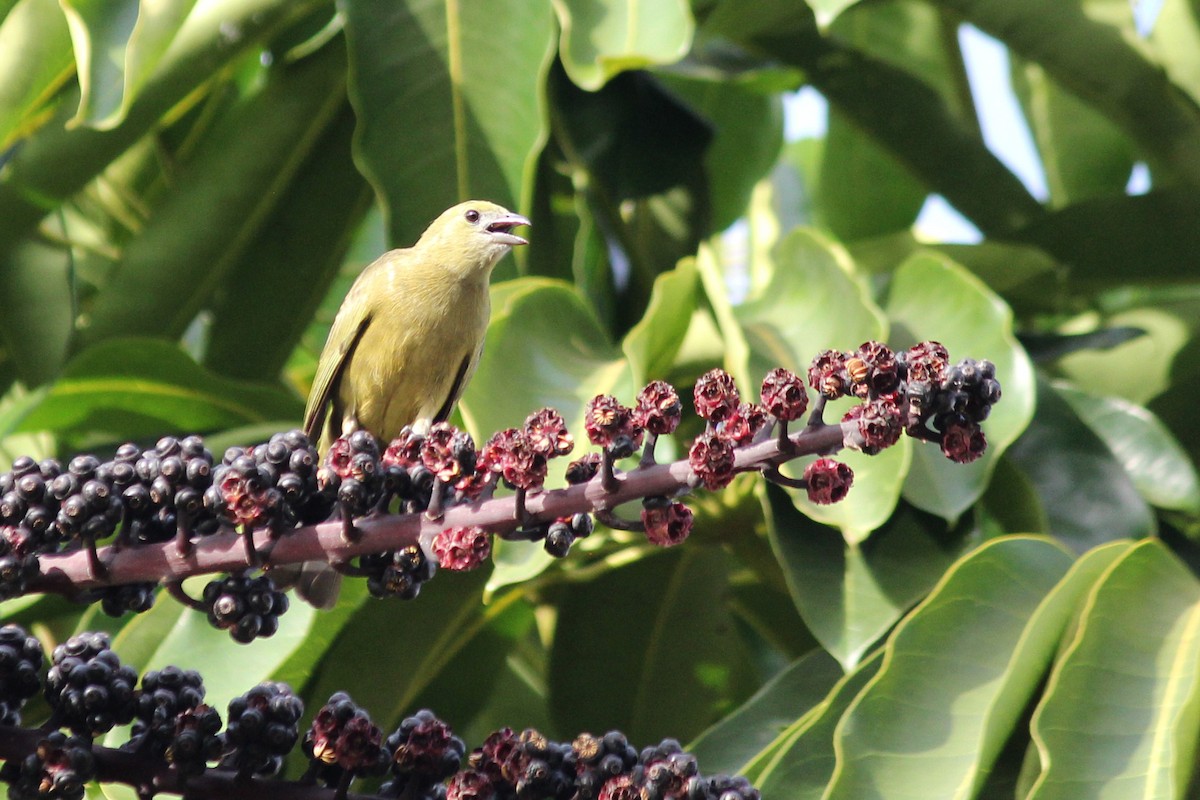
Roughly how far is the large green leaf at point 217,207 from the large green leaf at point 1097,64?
74.3 inches

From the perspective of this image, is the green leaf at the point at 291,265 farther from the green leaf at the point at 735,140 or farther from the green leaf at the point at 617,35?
the green leaf at the point at 735,140

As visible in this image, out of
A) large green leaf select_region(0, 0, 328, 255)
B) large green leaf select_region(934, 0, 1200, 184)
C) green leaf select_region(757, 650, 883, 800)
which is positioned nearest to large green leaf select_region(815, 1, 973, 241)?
large green leaf select_region(934, 0, 1200, 184)

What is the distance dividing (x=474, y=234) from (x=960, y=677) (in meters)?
1.65

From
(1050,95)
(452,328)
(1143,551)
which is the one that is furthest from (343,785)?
(1050,95)

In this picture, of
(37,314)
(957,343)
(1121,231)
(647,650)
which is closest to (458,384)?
(647,650)

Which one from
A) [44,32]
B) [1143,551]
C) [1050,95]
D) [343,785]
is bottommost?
[1050,95]

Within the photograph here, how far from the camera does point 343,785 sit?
2021 millimetres

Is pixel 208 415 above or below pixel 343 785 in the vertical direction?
below

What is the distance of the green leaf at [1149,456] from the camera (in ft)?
12.1

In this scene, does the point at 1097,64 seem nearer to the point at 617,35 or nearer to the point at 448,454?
the point at 617,35

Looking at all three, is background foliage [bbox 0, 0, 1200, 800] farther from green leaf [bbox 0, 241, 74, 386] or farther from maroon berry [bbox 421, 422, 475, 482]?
maroon berry [bbox 421, 422, 475, 482]

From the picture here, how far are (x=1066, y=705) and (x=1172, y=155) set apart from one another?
260 cm

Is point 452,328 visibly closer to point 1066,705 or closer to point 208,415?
point 208,415

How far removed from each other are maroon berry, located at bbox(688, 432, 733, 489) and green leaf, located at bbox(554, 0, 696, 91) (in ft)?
5.57
